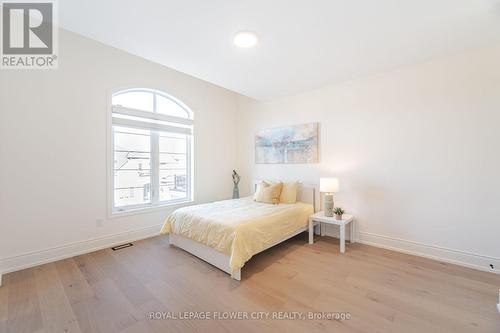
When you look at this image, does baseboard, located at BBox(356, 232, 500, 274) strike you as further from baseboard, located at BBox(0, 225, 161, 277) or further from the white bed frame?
baseboard, located at BBox(0, 225, 161, 277)

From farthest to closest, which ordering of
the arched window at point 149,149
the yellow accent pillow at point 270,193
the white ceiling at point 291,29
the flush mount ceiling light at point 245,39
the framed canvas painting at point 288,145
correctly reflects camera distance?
the framed canvas painting at point 288,145, the yellow accent pillow at point 270,193, the arched window at point 149,149, the flush mount ceiling light at point 245,39, the white ceiling at point 291,29

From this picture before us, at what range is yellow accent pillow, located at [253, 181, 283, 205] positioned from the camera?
3533 mm

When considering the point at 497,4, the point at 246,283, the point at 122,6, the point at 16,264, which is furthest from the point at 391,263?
the point at 16,264

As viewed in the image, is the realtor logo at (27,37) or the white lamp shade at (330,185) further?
the white lamp shade at (330,185)

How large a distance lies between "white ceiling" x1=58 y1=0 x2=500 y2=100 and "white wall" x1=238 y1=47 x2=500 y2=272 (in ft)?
1.11

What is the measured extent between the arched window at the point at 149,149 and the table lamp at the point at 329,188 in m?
2.57

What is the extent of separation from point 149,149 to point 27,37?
192 cm

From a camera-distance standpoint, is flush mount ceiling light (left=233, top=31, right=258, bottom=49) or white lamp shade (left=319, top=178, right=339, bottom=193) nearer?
flush mount ceiling light (left=233, top=31, right=258, bottom=49)

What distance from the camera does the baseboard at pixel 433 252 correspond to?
92.7 inches

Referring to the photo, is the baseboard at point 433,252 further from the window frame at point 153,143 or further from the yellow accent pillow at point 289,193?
the window frame at point 153,143

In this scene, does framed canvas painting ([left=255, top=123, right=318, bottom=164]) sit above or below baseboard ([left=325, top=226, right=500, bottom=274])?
above

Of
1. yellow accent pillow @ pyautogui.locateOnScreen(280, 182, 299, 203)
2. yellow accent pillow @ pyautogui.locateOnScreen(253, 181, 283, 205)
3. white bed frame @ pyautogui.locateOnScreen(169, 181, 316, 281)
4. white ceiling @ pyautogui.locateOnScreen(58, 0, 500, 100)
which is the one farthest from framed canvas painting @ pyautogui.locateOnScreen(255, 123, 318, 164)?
white ceiling @ pyautogui.locateOnScreen(58, 0, 500, 100)

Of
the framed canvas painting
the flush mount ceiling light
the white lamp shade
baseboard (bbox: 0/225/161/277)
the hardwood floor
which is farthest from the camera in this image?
the framed canvas painting

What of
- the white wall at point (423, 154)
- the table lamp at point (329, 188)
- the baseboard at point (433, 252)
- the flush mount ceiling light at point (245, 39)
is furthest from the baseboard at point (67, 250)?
the baseboard at point (433, 252)
